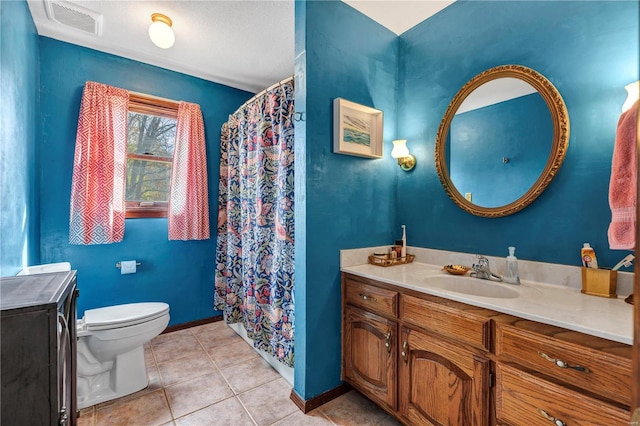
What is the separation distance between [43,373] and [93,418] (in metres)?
1.43

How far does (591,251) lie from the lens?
48.1 inches

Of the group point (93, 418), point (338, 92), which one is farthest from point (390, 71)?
point (93, 418)

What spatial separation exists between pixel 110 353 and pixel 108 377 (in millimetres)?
197

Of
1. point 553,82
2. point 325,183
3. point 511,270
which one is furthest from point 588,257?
point 325,183

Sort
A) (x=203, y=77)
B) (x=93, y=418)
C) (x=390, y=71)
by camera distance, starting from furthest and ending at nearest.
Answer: (x=203, y=77)
(x=390, y=71)
(x=93, y=418)

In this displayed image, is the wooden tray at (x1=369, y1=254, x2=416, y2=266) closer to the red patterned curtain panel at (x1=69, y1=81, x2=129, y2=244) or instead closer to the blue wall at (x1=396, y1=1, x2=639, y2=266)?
the blue wall at (x1=396, y1=1, x2=639, y2=266)

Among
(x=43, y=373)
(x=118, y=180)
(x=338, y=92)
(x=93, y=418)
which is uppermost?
(x=338, y=92)

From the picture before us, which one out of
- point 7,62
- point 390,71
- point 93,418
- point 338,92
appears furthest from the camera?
point 390,71

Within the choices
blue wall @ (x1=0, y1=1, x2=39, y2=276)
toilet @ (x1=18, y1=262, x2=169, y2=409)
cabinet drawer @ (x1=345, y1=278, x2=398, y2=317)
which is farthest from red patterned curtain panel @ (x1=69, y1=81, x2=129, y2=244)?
cabinet drawer @ (x1=345, y1=278, x2=398, y2=317)

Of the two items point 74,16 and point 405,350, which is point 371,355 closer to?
point 405,350

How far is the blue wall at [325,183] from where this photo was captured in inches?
65.2

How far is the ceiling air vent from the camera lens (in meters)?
1.82

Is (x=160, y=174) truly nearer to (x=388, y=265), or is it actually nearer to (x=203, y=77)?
(x=203, y=77)

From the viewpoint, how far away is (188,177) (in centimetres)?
269
